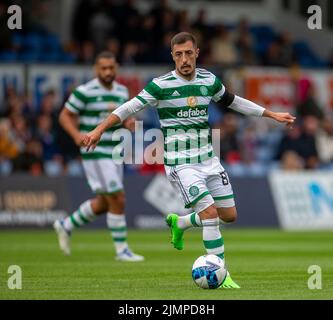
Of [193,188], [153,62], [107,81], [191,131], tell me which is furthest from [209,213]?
[153,62]

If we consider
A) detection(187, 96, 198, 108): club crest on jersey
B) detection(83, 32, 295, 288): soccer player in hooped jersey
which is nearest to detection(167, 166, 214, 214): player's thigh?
detection(83, 32, 295, 288): soccer player in hooped jersey

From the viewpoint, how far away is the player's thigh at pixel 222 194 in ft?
38.9

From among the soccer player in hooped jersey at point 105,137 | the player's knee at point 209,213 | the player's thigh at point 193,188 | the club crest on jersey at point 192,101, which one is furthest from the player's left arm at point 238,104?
the soccer player in hooped jersey at point 105,137

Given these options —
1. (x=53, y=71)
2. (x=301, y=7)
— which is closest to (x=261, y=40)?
(x=301, y=7)

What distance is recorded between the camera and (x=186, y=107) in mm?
11750

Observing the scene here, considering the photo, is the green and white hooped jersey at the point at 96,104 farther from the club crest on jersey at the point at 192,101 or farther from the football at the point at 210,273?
the football at the point at 210,273

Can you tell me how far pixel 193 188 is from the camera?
11.5m

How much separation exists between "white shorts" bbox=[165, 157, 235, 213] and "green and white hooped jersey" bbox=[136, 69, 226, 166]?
0.09 metres

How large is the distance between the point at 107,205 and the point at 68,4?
1531cm

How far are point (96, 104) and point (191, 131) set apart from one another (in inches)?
159

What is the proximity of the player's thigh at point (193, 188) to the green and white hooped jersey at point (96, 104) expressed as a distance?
13.2 ft

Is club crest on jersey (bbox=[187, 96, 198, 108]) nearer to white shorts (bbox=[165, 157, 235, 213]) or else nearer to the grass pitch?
white shorts (bbox=[165, 157, 235, 213])
